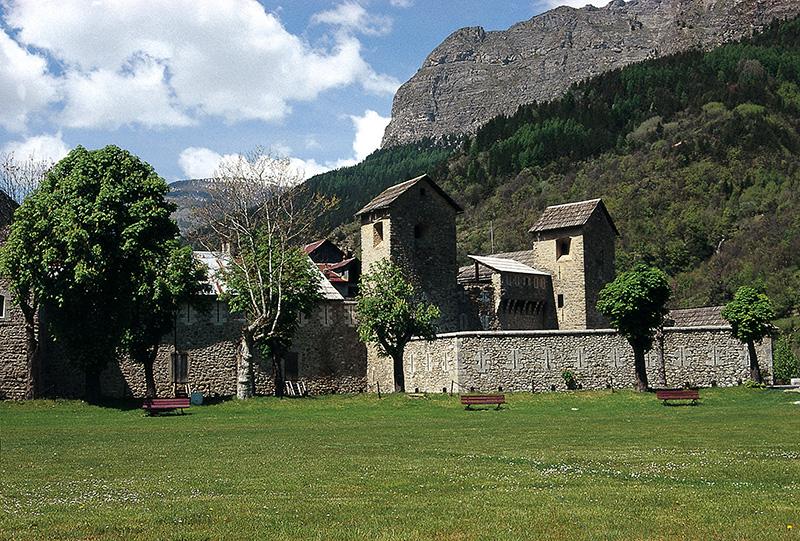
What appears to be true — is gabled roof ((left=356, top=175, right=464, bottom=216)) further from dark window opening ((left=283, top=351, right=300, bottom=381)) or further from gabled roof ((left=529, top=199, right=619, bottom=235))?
dark window opening ((left=283, top=351, right=300, bottom=381))

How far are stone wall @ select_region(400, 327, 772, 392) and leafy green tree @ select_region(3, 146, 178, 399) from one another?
14.8 m

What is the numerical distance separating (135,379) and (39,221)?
11.0 metres

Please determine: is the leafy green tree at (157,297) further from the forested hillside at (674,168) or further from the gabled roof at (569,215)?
the forested hillside at (674,168)

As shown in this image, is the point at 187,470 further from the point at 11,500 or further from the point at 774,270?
the point at 774,270

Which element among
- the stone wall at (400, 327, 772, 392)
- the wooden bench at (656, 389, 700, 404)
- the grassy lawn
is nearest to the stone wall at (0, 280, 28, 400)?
the grassy lawn

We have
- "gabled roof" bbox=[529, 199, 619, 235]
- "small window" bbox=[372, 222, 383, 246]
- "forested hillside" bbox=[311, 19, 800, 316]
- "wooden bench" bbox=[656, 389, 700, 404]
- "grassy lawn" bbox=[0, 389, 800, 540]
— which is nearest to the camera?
"grassy lawn" bbox=[0, 389, 800, 540]

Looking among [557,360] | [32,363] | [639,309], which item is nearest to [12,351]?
[32,363]

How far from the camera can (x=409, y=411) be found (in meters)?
40.4

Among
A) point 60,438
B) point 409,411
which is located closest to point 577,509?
point 60,438

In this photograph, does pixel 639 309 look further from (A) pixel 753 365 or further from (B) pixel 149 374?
(B) pixel 149 374

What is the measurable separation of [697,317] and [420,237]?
2743cm

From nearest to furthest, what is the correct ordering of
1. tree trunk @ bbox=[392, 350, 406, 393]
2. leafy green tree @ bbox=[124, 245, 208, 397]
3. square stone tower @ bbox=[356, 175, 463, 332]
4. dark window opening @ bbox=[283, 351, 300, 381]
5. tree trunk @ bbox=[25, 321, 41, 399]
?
leafy green tree @ bbox=[124, 245, 208, 397]
tree trunk @ bbox=[25, 321, 41, 399]
tree trunk @ bbox=[392, 350, 406, 393]
dark window opening @ bbox=[283, 351, 300, 381]
square stone tower @ bbox=[356, 175, 463, 332]

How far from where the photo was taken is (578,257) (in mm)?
65875

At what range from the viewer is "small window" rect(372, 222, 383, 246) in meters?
59.8
